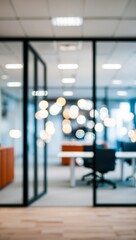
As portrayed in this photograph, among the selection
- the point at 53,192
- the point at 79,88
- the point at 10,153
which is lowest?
the point at 53,192

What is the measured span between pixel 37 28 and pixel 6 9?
0.83m

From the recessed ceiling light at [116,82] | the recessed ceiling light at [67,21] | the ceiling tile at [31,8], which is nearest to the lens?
A: the ceiling tile at [31,8]

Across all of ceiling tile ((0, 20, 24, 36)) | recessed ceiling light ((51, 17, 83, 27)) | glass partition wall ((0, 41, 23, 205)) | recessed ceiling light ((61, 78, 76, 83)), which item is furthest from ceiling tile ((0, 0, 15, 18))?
recessed ceiling light ((61, 78, 76, 83))

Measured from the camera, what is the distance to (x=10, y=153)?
7.71 m

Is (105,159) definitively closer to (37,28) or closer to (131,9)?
(37,28)

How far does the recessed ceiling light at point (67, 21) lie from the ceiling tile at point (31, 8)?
0.25 metres

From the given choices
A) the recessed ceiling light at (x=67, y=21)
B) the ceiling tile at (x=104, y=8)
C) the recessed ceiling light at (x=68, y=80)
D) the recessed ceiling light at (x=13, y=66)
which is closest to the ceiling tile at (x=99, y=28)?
the recessed ceiling light at (x=67, y=21)

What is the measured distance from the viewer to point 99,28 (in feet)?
16.1

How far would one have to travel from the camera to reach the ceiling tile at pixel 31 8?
394cm

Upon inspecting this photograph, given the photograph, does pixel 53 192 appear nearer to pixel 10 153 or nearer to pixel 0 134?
pixel 10 153

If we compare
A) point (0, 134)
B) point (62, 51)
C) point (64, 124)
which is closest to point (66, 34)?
point (62, 51)

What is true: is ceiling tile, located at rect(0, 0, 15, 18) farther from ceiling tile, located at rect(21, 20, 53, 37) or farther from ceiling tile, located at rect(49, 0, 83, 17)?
ceiling tile, located at rect(49, 0, 83, 17)

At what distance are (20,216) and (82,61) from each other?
13.6 feet

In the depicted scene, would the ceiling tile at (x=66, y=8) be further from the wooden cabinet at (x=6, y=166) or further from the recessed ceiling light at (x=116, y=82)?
the recessed ceiling light at (x=116, y=82)
